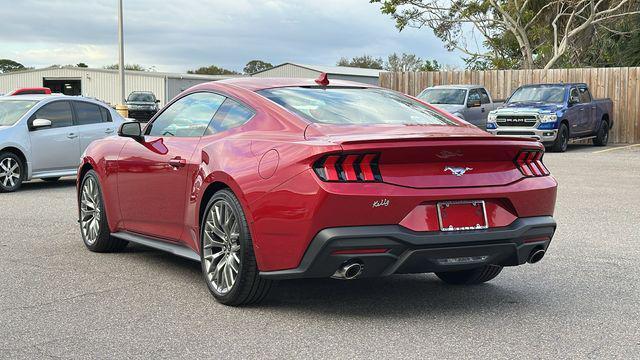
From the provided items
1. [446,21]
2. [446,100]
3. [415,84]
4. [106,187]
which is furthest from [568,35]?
[106,187]

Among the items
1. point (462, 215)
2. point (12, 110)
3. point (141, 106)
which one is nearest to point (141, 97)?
point (141, 106)

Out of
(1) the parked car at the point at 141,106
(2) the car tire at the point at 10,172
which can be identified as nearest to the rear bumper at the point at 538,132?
(2) the car tire at the point at 10,172

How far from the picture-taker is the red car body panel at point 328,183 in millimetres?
4973

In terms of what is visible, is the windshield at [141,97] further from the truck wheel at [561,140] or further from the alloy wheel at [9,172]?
the alloy wheel at [9,172]

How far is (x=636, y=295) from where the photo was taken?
20.0 ft

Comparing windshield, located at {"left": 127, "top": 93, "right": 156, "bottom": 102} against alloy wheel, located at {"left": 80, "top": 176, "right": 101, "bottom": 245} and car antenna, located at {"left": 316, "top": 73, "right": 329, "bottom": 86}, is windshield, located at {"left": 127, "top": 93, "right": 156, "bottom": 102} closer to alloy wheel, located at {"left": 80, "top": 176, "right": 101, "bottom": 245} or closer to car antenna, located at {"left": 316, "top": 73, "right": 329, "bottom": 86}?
alloy wheel, located at {"left": 80, "top": 176, "right": 101, "bottom": 245}

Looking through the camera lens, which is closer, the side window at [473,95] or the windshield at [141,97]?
the side window at [473,95]

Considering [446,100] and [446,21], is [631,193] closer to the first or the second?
[446,100]

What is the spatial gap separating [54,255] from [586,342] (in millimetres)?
4824

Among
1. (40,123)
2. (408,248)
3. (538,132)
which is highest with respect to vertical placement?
(40,123)

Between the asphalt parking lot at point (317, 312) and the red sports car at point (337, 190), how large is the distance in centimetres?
31

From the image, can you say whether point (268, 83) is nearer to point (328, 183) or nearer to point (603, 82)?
point (328, 183)

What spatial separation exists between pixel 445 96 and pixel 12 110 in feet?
45.9

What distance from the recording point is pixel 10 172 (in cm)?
1370
